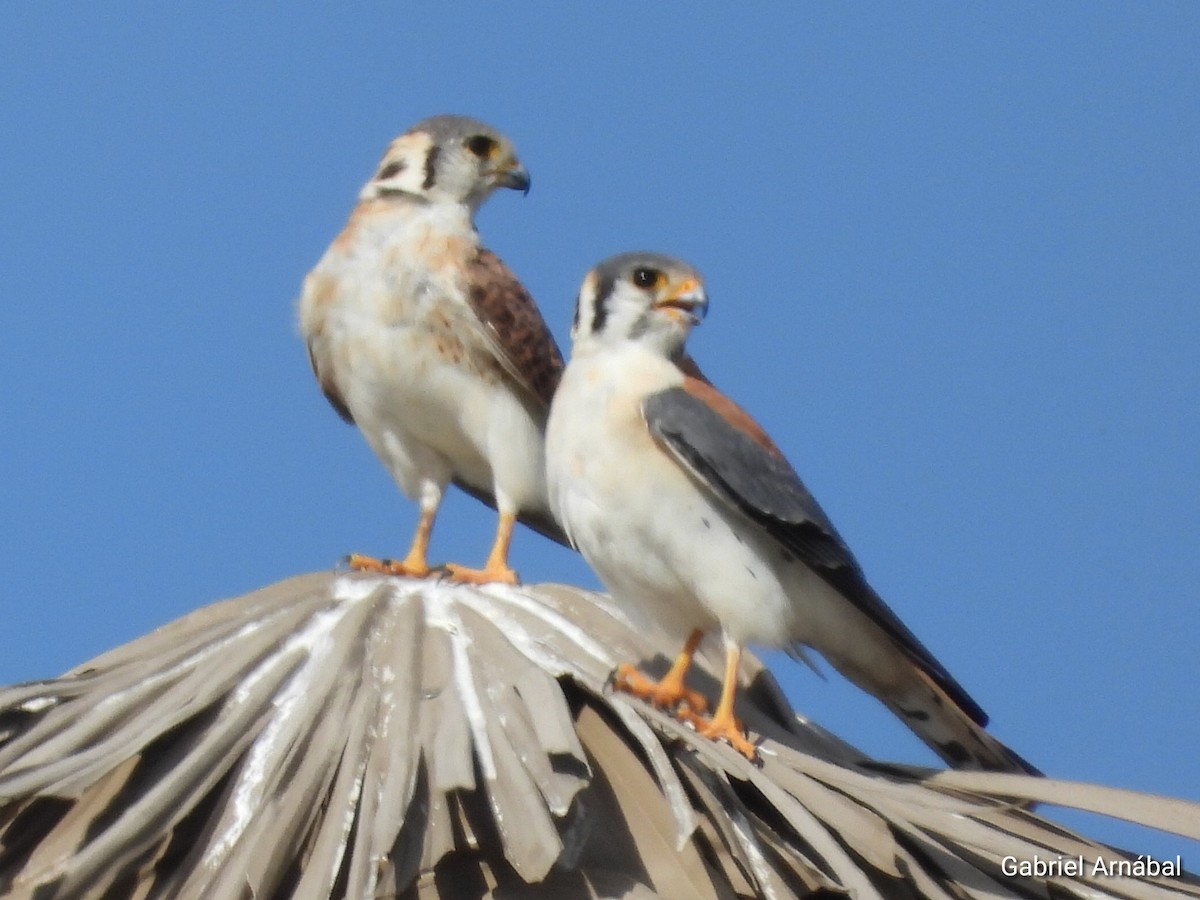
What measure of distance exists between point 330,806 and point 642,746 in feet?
1.77

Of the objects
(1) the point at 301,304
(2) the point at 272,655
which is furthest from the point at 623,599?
(1) the point at 301,304

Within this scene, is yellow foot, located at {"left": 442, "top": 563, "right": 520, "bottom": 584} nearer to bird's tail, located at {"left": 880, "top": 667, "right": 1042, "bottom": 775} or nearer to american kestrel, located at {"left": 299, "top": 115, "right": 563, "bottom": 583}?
american kestrel, located at {"left": 299, "top": 115, "right": 563, "bottom": 583}

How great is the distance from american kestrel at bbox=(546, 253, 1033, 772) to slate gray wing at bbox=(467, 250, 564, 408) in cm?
128

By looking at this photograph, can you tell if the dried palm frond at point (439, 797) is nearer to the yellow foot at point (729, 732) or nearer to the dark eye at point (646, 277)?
the yellow foot at point (729, 732)

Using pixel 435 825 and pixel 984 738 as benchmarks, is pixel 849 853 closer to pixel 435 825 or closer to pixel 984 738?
pixel 435 825

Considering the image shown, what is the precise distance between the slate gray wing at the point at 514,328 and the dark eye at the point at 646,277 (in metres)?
1.19

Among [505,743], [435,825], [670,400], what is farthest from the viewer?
[670,400]

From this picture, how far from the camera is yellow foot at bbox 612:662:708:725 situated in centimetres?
370

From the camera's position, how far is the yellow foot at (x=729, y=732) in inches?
133

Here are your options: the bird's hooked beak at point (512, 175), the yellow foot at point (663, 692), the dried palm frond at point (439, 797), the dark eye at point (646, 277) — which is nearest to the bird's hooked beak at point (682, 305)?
the dark eye at point (646, 277)

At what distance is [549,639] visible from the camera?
3715mm

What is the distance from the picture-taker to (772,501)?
162 inches

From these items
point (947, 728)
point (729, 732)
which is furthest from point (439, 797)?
point (947, 728)

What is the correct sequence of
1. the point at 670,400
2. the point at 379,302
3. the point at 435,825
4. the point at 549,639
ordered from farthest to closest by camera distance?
the point at 379,302, the point at 670,400, the point at 549,639, the point at 435,825
